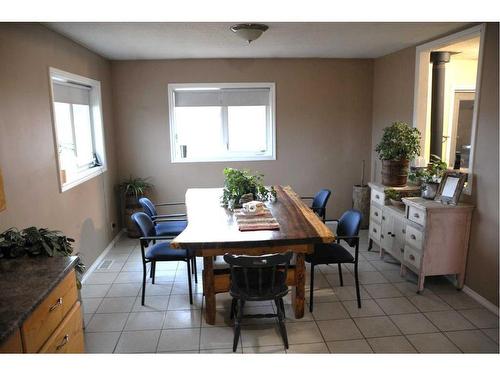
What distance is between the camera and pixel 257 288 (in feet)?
8.34

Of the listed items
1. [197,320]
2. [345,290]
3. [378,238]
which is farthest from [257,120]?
[197,320]

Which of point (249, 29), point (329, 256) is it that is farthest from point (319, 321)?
point (249, 29)

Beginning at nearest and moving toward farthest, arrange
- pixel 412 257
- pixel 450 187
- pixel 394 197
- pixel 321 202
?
pixel 450 187 < pixel 412 257 < pixel 394 197 < pixel 321 202

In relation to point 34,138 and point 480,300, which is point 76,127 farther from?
point 480,300

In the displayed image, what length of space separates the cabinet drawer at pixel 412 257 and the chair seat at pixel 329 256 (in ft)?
2.37

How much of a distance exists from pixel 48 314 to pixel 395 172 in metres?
3.52

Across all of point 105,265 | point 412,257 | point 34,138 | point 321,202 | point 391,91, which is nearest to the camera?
point 34,138

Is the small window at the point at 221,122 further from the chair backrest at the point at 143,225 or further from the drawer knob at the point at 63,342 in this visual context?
the drawer knob at the point at 63,342

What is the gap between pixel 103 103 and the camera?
4.70 m

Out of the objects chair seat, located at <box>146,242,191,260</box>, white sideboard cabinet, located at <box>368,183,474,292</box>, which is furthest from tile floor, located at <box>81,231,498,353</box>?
chair seat, located at <box>146,242,191,260</box>

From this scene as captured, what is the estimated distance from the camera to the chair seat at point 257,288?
2496mm

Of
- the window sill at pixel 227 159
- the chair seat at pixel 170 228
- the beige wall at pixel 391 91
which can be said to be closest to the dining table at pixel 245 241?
the chair seat at pixel 170 228

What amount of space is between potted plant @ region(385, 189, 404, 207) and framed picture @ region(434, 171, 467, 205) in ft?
1.63

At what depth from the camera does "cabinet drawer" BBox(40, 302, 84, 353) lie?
1.74 meters
